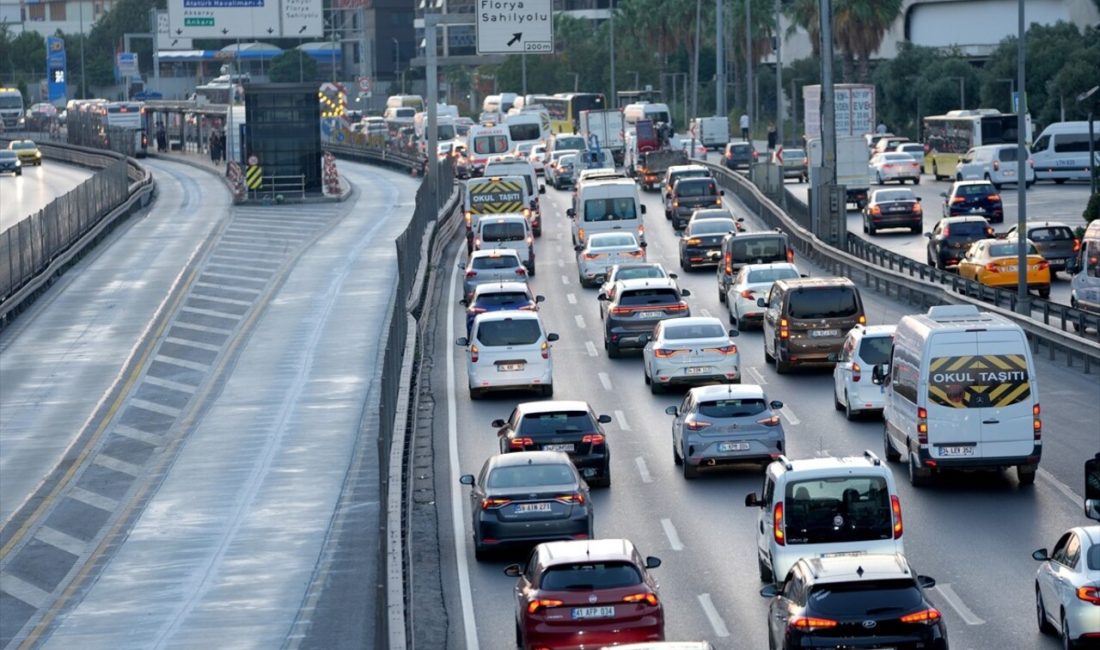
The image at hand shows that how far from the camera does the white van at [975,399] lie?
26.0 meters

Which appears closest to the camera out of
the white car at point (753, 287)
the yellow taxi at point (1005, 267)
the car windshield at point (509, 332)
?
the car windshield at point (509, 332)

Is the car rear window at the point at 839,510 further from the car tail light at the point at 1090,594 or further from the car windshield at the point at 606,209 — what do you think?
the car windshield at the point at 606,209

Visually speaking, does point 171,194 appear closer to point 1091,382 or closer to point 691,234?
point 691,234

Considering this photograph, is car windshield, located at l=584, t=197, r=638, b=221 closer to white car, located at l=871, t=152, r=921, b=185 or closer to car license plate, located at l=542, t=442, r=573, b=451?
white car, located at l=871, t=152, r=921, b=185

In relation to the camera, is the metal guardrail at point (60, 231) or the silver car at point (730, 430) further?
the metal guardrail at point (60, 231)

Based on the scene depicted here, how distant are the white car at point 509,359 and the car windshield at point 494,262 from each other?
39.6 ft

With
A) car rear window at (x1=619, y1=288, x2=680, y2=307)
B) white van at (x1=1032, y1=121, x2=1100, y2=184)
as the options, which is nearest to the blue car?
car rear window at (x1=619, y1=288, x2=680, y2=307)

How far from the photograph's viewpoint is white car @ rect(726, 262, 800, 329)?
4241 cm

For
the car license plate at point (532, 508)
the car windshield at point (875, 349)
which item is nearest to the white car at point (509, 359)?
the car windshield at point (875, 349)

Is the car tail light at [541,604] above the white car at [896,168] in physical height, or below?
below

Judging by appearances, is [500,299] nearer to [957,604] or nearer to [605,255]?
[605,255]

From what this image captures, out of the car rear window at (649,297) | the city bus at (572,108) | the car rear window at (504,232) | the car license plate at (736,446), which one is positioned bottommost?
the car license plate at (736,446)

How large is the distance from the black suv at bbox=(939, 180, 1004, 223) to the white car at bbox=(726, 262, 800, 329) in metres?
20.7

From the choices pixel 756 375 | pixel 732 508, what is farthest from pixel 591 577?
pixel 756 375
